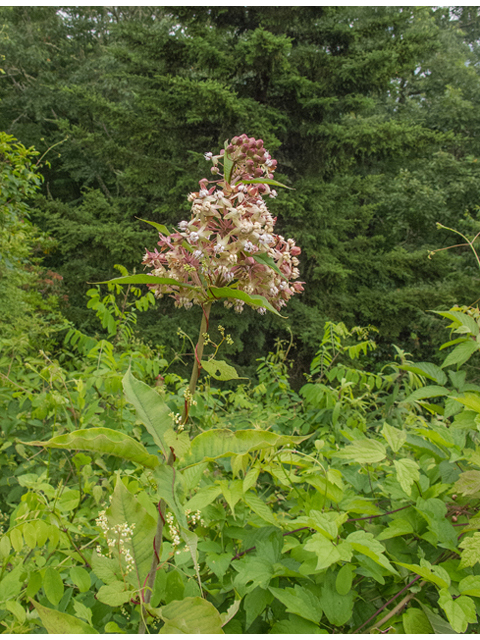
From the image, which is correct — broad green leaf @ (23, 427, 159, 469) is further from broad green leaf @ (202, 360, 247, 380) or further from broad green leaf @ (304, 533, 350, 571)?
broad green leaf @ (304, 533, 350, 571)

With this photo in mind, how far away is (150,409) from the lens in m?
0.58

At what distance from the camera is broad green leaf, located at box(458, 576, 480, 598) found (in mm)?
583

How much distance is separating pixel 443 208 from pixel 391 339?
9.52 feet

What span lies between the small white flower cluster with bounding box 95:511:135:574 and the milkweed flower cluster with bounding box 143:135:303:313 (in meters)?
0.35

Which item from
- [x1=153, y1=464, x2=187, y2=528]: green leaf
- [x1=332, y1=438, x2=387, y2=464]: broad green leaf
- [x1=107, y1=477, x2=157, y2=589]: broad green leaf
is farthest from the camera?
[x1=332, y1=438, x2=387, y2=464]: broad green leaf

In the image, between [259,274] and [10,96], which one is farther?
[10,96]

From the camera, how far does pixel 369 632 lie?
0.65 m

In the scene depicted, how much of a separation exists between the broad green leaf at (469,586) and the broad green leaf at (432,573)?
19 mm

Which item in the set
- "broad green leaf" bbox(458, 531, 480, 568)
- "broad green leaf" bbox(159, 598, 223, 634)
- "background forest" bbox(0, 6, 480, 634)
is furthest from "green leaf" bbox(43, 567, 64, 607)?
"broad green leaf" bbox(458, 531, 480, 568)

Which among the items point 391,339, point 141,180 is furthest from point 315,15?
point 391,339

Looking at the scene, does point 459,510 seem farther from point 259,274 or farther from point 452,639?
point 259,274

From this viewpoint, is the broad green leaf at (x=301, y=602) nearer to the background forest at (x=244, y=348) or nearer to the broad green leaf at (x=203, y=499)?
the background forest at (x=244, y=348)

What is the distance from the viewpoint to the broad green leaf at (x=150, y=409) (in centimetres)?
56

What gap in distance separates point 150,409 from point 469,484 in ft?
1.72
